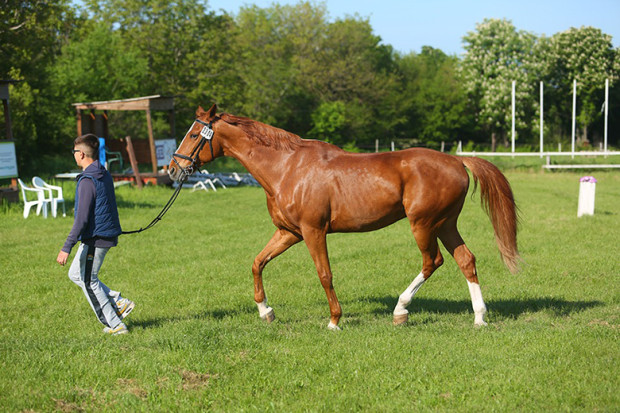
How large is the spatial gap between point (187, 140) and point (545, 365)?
14.4ft

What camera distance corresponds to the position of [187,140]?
6.98 meters

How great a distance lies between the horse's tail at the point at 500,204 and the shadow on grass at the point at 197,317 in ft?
10.2

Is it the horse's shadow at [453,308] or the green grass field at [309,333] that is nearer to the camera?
the green grass field at [309,333]

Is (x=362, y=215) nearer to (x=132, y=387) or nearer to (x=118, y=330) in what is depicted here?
(x=118, y=330)

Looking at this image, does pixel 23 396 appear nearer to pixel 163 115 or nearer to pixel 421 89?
pixel 163 115

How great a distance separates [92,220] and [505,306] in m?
5.09

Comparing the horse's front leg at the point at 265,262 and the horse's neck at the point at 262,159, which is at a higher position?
the horse's neck at the point at 262,159

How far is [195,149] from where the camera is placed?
6.97m

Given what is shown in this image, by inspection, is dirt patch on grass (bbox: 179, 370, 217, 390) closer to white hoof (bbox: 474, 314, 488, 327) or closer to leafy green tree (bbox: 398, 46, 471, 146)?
white hoof (bbox: 474, 314, 488, 327)

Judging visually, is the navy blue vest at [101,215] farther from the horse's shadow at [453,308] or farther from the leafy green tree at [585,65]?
the leafy green tree at [585,65]

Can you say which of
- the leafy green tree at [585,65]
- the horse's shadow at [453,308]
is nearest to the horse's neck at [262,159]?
the horse's shadow at [453,308]

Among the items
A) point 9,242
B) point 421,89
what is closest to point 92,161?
point 9,242

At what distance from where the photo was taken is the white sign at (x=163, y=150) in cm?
2530

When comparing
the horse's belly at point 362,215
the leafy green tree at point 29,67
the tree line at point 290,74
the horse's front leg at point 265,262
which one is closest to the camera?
the horse's belly at point 362,215
